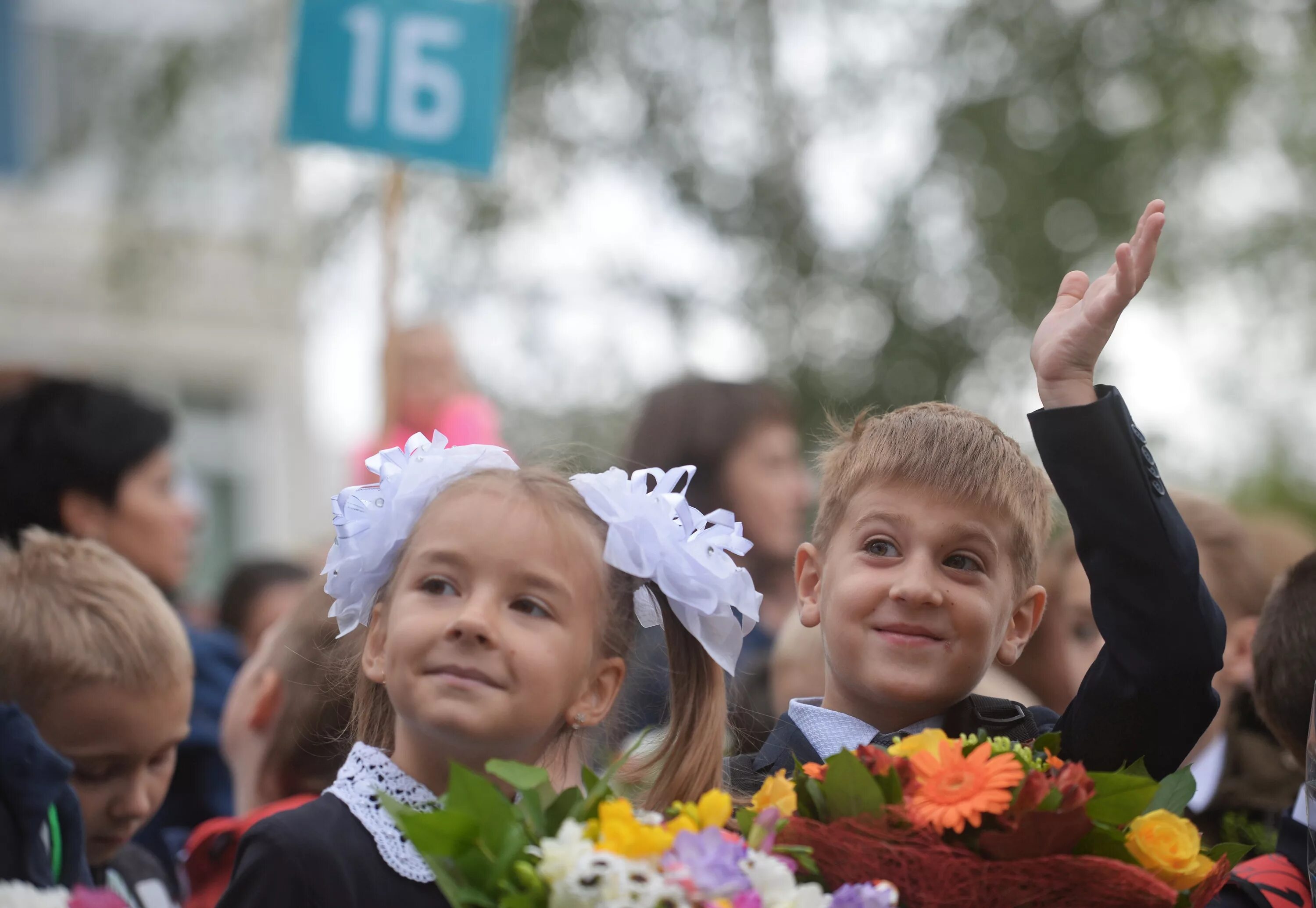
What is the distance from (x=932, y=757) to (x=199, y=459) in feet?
57.8

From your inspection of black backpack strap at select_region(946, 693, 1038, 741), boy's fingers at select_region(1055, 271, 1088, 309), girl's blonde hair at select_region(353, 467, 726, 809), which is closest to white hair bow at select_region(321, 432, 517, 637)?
girl's blonde hair at select_region(353, 467, 726, 809)

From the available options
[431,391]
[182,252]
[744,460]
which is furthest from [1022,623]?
[182,252]

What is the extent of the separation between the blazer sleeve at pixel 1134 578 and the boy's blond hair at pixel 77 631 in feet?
6.27

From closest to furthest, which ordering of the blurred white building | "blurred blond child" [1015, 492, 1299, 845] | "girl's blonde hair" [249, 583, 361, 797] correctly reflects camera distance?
"girl's blonde hair" [249, 583, 361, 797] < "blurred blond child" [1015, 492, 1299, 845] < the blurred white building

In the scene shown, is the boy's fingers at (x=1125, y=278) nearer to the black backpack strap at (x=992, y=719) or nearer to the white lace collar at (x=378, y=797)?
the black backpack strap at (x=992, y=719)

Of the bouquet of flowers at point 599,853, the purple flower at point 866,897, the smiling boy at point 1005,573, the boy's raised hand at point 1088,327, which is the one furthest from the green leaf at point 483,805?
the boy's raised hand at point 1088,327

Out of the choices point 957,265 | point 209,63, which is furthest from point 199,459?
point 957,265

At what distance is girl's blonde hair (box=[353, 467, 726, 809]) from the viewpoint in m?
2.48

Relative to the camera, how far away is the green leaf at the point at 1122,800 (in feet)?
6.41

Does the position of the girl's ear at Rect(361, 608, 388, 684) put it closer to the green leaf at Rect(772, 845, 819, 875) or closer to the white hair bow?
the white hair bow

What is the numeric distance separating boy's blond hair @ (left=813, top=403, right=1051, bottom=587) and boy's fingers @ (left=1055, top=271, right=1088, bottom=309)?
25cm

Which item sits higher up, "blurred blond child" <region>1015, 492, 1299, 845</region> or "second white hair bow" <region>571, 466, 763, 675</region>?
"second white hair bow" <region>571, 466, 763, 675</region>

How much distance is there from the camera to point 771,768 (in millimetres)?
2504

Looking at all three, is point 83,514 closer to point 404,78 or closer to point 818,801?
point 404,78
